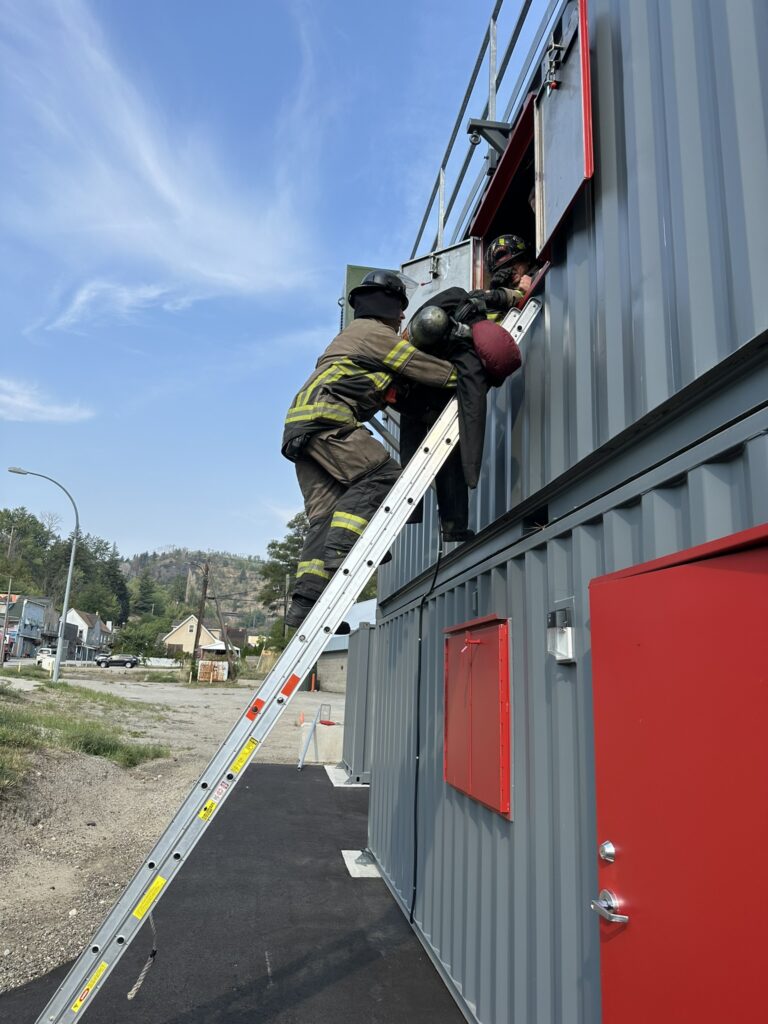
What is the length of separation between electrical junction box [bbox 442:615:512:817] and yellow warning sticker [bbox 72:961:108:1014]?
188 centimetres

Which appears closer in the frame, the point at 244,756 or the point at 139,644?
the point at 244,756

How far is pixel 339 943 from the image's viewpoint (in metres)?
4.89

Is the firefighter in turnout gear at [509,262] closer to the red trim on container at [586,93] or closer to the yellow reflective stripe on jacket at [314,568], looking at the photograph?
the red trim on container at [586,93]

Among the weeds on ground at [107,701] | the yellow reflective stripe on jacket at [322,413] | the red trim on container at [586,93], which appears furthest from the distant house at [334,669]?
the red trim on container at [586,93]

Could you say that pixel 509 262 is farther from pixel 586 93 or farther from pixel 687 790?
pixel 687 790

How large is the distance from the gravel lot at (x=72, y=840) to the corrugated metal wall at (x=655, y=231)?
2.22 m

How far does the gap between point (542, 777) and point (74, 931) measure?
4283 millimetres

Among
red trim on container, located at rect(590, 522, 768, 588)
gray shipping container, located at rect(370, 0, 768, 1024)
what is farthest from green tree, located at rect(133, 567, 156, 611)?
red trim on container, located at rect(590, 522, 768, 588)

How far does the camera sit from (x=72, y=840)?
786 centimetres

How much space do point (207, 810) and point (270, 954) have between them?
279cm

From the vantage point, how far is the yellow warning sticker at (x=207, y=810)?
Answer: 2.62 metres

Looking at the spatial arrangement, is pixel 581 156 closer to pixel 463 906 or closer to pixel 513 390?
pixel 513 390

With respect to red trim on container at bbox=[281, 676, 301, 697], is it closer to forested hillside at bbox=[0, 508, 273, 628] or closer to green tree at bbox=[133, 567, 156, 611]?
forested hillside at bbox=[0, 508, 273, 628]

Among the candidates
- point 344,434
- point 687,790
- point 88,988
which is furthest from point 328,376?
point 88,988
